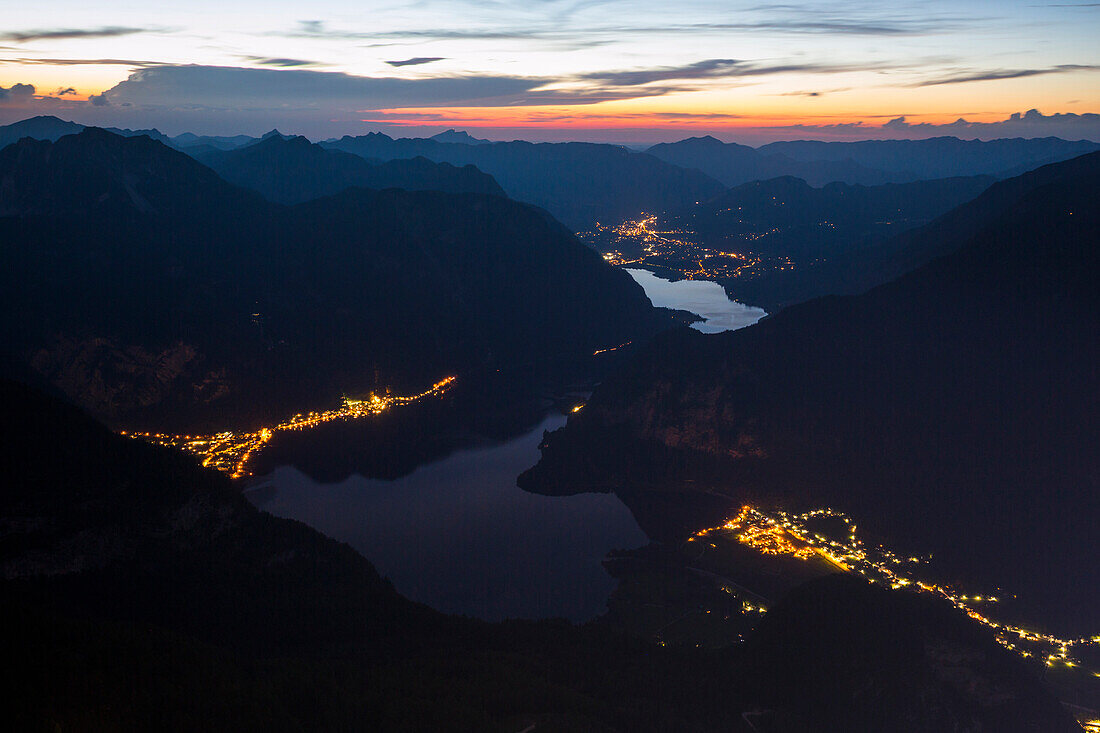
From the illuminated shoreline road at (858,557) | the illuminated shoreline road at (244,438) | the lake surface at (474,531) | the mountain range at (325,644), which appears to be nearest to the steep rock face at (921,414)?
the illuminated shoreline road at (858,557)

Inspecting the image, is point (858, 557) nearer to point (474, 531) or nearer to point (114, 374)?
point (474, 531)

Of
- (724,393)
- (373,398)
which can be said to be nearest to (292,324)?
(373,398)

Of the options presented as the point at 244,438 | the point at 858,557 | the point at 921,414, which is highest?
the point at 921,414

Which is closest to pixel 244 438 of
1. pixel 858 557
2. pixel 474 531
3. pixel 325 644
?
pixel 474 531

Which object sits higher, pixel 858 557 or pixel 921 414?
pixel 921 414

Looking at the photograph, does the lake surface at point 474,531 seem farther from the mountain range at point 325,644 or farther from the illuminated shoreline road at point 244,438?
the mountain range at point 325,644

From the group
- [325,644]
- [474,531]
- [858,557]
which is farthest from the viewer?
[474,531]
